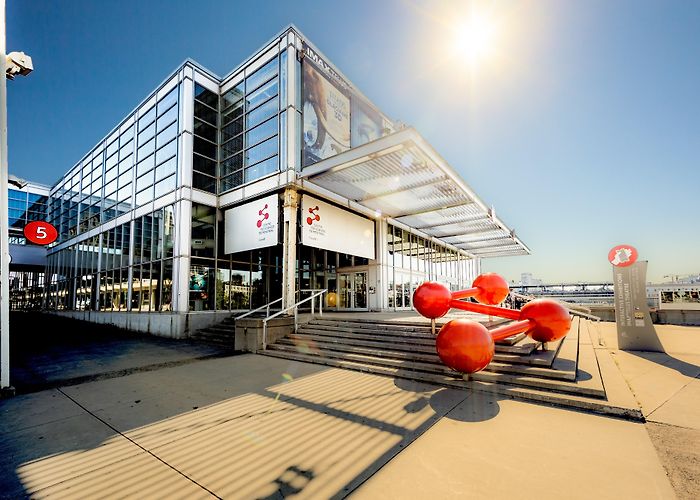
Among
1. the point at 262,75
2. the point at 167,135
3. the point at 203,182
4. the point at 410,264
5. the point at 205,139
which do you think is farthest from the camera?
the point at 410,264

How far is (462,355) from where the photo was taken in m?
5.41

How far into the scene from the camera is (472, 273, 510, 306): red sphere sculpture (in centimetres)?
855

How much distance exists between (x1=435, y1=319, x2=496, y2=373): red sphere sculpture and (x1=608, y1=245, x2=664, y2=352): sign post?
590 cm

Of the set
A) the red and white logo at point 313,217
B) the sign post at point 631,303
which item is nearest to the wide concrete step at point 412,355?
the sign post at point 631,303

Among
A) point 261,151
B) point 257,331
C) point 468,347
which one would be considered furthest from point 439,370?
point 261,151

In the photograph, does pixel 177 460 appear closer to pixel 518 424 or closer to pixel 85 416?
pixel 85 416

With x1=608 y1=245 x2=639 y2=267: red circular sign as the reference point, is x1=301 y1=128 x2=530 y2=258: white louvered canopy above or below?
above

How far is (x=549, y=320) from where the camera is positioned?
6504 millimetres

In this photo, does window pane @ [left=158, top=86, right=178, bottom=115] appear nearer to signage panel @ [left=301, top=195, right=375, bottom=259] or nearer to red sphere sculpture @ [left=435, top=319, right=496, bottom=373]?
signage panel @ [left=301, top=195, right=375, bottom=259]

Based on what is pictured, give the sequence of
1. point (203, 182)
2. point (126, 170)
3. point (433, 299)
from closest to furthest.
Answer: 1. point (433, 299)
2. point (203, 182)
3. point (126, 170)

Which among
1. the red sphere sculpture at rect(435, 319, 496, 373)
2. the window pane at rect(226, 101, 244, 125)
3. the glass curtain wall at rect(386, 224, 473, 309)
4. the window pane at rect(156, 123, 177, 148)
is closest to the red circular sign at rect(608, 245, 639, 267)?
the red sphere sculpture at rect(435, 319, 496, 373)

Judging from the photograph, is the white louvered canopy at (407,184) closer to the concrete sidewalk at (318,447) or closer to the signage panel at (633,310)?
the signage panel at (633,310)

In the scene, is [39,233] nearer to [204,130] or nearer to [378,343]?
[204,130]

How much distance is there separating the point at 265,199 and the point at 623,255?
41.9ft
